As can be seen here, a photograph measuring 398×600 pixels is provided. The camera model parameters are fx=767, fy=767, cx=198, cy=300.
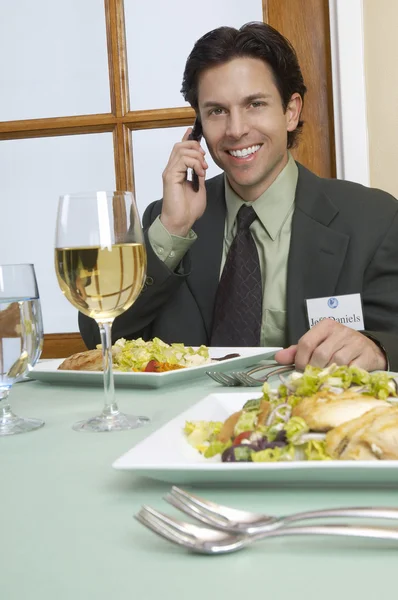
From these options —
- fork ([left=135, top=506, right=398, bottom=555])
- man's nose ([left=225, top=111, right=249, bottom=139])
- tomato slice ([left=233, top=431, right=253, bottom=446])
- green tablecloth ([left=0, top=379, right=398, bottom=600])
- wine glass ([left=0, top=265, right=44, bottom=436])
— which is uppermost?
man's nose ([left=225, top=111, right=249, bottom=139])

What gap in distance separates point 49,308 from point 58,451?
7.21 feet

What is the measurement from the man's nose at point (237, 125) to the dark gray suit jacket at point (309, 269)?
0.20 m

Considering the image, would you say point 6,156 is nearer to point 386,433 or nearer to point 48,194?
point 48,194

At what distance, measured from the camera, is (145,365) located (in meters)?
1.17

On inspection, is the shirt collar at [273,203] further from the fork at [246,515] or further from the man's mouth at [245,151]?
the fork at [246,515]

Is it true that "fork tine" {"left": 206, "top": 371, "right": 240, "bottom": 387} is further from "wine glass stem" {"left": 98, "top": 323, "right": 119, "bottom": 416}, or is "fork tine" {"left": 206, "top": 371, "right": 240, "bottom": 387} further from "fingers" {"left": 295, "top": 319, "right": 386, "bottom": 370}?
"wine glass stem" {"left": 98, "top": 323, "right": 119, "bottom": 416}

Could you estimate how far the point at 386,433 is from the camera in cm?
53

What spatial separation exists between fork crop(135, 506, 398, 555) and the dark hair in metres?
1.85

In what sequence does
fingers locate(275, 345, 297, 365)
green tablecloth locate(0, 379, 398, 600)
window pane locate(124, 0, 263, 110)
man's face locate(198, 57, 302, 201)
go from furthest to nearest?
window pane locate(124, 0, 263, 110) → man's face locate(198, 57, 302, 201) → fingers locate(275, 345, 297, 365) → green tablecloth locate(0, 379, 398, 600)

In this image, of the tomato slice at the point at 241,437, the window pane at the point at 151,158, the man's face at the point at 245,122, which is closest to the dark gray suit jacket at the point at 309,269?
the man's face at the point at 245,122

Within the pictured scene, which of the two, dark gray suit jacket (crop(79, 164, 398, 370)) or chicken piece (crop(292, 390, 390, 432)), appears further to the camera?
dark gray suit jacket (crop(79, 164, 398, 370))

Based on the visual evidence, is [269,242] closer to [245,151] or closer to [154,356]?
[245,151]

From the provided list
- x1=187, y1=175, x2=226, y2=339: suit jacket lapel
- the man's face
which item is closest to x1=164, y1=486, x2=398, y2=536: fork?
x1=187, y1=175, x2=226, y2=339: suit jacket lapel

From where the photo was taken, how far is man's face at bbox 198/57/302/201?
6.95 feet
